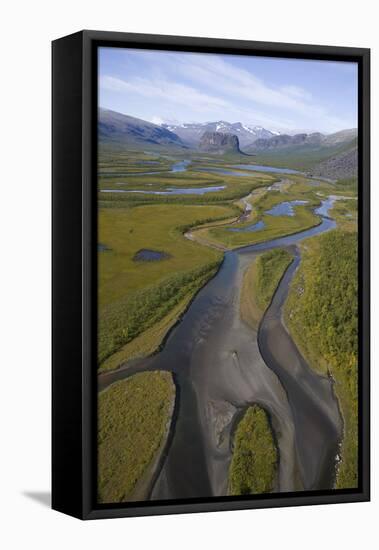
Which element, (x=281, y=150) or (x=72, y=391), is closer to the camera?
(x=72, y=391)

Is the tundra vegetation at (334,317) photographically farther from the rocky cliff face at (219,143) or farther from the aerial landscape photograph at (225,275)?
the rocky cliff face at (219,143)

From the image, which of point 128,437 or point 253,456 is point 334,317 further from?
point 128,437

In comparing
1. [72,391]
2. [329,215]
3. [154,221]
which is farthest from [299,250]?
[72,391]

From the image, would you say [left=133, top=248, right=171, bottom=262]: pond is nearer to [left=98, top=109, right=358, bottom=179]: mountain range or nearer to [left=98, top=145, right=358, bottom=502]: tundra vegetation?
[left=98, top=145, right=358, bottom=502]: tundra vegetation

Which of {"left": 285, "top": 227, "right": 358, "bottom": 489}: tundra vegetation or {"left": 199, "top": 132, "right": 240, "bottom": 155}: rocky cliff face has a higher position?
{"left": 199, "top": 132, "right": 240, "bottom": 155}: rocky cliff face

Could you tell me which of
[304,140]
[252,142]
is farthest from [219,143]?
[304,140]

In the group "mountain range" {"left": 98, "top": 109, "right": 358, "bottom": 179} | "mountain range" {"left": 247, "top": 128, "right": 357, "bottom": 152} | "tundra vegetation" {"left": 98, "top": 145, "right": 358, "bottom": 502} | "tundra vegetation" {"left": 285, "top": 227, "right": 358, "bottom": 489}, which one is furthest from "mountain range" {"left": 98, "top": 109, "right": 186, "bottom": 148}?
"tundra vegetation" {"left": 285, "top": 227, "right": 358, "bottom": 489}

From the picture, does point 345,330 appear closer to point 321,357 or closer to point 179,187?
point 321,357
